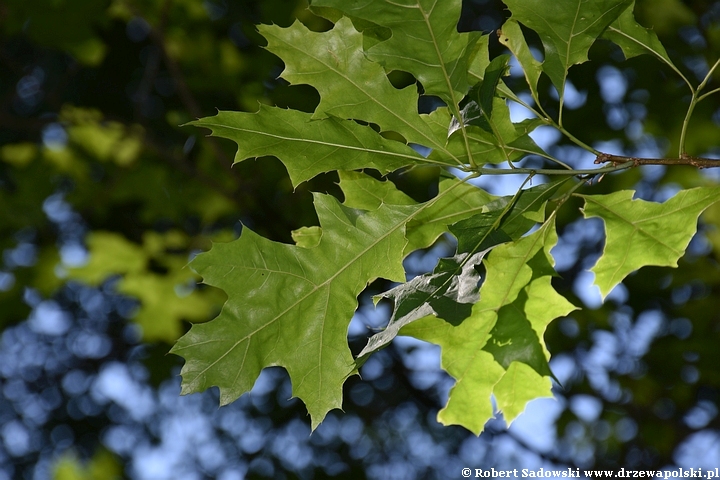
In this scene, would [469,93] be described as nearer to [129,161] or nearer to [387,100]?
[387,100]

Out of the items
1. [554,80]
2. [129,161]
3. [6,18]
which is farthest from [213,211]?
[554,80]

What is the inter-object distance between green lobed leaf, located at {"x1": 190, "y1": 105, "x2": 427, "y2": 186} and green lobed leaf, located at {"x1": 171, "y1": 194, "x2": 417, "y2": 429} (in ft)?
0.21

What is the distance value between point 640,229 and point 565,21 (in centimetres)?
46

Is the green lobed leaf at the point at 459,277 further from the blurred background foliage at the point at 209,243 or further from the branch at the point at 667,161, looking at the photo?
the blurred background foliage at the point at 209,243

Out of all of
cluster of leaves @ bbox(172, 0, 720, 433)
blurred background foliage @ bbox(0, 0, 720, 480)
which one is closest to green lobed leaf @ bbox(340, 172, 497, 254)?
cluster of leaves @ bbox(172, 0, 720, 433)

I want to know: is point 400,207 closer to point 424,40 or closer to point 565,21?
point 424,40

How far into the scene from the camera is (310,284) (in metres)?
1.12

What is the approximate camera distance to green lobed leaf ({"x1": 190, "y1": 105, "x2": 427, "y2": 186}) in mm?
1073

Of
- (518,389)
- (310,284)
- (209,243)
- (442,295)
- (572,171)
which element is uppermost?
(572,171)

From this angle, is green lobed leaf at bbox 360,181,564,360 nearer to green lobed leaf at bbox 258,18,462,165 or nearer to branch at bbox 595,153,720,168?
branch at bbox 595,153,720,168

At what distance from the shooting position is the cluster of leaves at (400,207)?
1.01 meters

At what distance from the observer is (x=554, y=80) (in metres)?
1.13

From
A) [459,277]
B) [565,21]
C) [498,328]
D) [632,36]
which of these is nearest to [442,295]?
[459,277]

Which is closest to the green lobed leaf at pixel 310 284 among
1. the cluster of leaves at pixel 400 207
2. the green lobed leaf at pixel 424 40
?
the cluster of leaves at pixel 400 207
